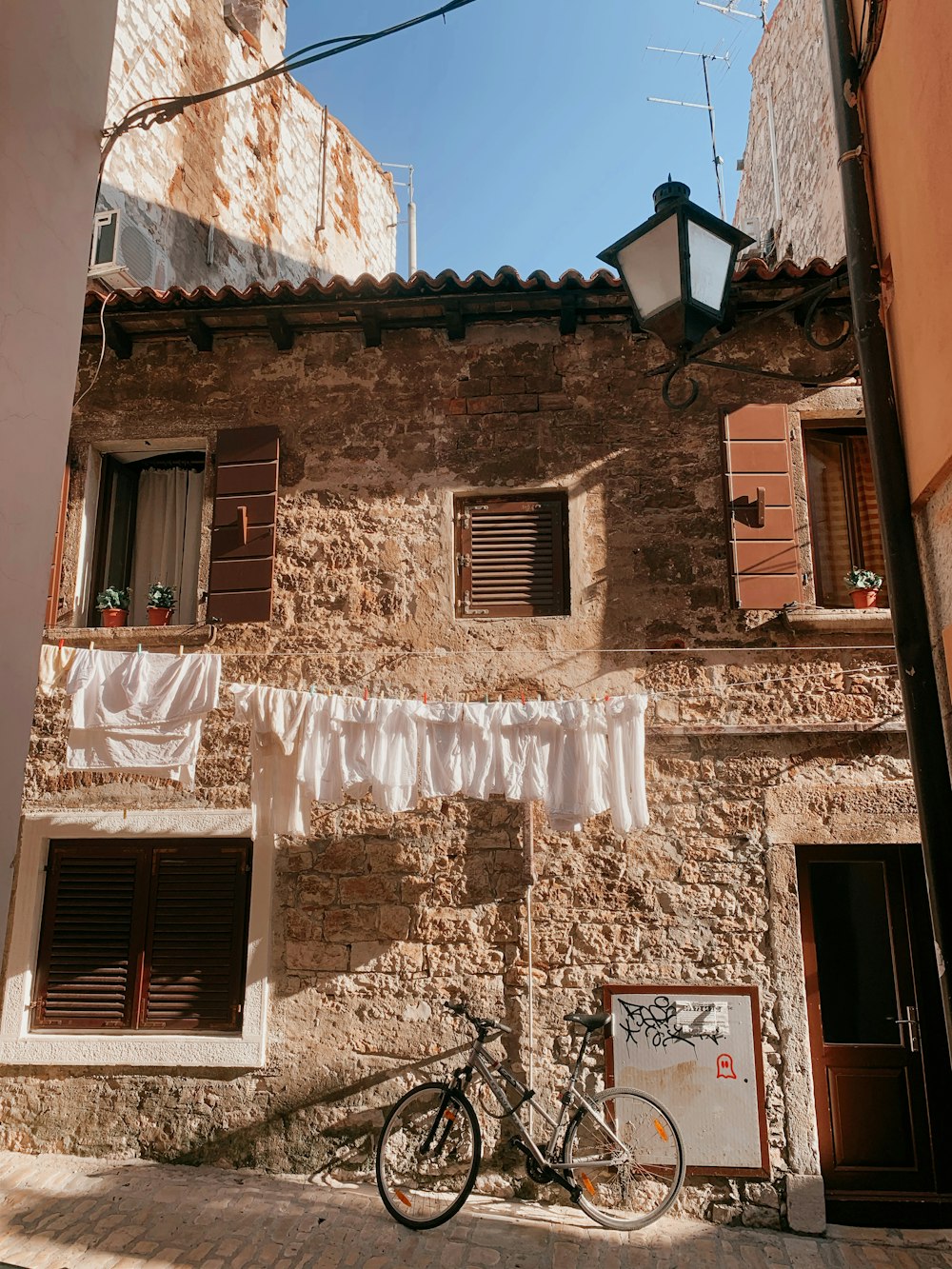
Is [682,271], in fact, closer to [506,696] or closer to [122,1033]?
[506,696]

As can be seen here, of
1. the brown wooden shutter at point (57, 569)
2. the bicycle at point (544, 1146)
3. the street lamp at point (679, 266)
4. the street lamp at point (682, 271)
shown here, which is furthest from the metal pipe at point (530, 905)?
the brown wooden shutter at point (57, 569)

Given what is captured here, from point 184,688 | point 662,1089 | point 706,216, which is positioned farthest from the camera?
point 662,1089

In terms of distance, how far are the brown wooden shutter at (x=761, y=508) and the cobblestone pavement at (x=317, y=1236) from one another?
3764 millimetres

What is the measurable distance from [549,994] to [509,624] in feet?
7.94

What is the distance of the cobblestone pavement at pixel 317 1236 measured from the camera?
16.1 ft

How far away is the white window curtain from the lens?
7035 mm

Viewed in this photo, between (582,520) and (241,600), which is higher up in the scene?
(582,520)

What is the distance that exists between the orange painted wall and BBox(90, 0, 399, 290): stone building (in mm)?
6275

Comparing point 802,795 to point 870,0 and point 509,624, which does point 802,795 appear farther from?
point 870,0

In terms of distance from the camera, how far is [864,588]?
6164 mm

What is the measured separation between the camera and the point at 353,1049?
593 centimetres

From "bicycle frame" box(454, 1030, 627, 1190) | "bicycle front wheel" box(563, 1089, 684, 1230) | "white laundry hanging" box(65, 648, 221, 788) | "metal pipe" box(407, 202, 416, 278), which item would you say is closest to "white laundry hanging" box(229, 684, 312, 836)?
"white laundry hanging" box(65, 648, 221, 788)

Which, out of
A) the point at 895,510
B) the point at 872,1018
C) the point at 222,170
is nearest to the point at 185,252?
the point at 222,170

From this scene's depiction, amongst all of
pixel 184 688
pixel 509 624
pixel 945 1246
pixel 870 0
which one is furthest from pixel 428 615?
pixel 945 1246
